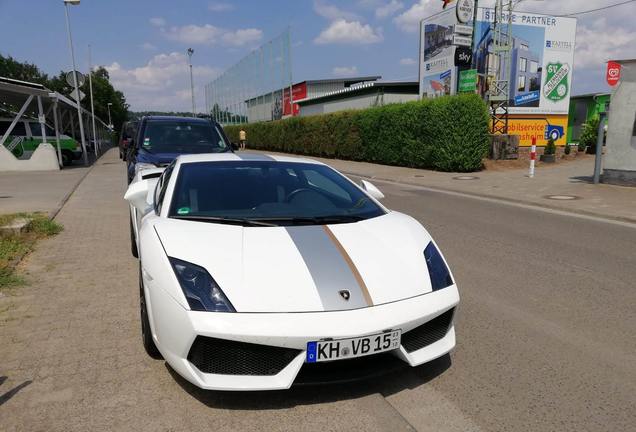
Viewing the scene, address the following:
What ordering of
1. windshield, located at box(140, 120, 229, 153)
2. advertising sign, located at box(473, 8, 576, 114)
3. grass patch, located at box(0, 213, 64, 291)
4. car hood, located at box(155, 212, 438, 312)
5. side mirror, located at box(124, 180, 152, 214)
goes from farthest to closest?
advertising sign, located at box(473, 8, 576, 114)
windshield, located at box(140, 120, 229, 153)
grass patch, located at box(0, 213, 64, 291)
side mirror, located at box(124, 180, 152, 214)
car hood, located at box(155, 212, 438, 312)

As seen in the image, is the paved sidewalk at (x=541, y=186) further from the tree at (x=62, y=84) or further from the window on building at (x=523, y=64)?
the tree at (x=62, y=84)

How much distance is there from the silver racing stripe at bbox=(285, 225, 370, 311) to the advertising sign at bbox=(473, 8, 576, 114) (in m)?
22.4

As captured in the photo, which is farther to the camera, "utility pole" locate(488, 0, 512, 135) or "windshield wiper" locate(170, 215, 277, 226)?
"utility pole" locate(488, 0, 512, 135)

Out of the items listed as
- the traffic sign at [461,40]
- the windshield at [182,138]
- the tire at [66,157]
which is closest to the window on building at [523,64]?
the traffic sign at [461,40]

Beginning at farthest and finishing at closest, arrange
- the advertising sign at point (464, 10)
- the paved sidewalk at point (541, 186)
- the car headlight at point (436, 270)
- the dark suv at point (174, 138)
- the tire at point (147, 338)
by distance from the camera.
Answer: the advertising sign at point (464, 10), the paved sidewalk at point (541, 186), the dark suv at point (174, 138), the tire at point (147, 338), the car headlight at point (436, 270)

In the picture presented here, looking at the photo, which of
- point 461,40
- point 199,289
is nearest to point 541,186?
point 461,40

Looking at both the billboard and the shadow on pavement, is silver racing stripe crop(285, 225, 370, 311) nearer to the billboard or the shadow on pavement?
the shadow on pavement

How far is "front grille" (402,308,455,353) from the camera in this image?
2596 mm

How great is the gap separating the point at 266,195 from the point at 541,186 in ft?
38.3

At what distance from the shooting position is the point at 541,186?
13.2 metres

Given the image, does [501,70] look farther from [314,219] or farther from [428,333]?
[428,333]

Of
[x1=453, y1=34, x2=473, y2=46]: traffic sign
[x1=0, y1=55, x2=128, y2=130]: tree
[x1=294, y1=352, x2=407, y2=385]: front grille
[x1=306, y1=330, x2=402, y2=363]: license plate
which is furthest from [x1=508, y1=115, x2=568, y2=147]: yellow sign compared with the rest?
[x1=0, y1=55, x2=128, y2=130]: tree

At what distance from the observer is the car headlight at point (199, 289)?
2.41 m

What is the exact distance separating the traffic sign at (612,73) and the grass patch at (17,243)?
13.1 metres
